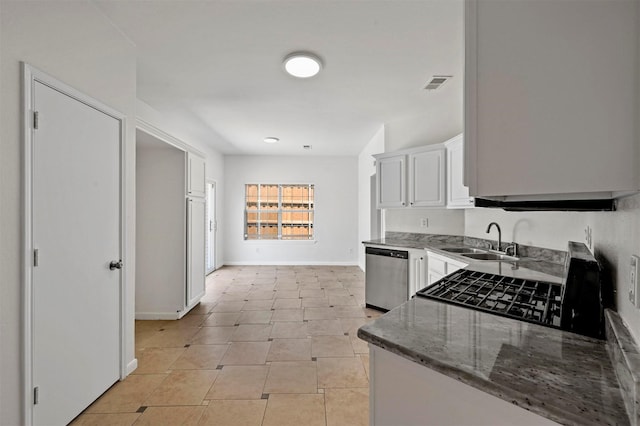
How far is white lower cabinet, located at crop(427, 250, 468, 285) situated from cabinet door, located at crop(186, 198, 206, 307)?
305 cm

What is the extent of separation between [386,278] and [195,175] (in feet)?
9.84

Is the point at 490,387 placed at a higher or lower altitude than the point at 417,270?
higher

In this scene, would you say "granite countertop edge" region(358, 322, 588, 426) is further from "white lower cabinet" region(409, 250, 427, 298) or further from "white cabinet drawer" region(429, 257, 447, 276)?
"white lower cabinet" region(409, 250, 427, 298)

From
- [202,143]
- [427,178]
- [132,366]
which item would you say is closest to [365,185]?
[427,178]

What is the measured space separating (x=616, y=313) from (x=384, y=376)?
804 mm

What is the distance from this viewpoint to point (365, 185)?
6.81 meters

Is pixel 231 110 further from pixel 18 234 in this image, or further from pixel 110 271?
pixel 18 234

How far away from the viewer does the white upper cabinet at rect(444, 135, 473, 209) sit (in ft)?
10.8

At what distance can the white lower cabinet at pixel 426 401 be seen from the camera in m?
0.77

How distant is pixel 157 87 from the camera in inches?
135

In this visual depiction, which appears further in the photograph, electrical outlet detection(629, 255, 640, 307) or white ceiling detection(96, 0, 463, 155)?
white ceiling detection(96, 0, 463, 155)

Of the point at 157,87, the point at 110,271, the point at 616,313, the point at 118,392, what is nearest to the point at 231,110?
the point at 157,87

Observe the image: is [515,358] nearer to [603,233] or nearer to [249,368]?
[603,233]

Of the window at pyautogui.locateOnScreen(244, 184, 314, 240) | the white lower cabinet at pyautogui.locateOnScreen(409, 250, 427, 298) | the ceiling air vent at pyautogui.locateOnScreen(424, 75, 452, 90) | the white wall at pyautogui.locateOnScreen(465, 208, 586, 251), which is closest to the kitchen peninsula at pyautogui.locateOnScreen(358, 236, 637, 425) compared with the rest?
the white wall at pyautogui.locateOnScreen(465, 208, 586, 251)
